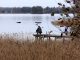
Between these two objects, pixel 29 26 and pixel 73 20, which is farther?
pixel 29 26

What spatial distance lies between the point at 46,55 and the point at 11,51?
832mm

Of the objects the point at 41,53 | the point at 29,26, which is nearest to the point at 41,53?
the point at 41,53

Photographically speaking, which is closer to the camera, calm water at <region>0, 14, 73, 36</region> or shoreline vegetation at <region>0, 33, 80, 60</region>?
shoreline vegetation at <region>0, 33, 80, 60</region>

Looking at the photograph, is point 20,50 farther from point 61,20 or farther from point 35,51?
point 61,20

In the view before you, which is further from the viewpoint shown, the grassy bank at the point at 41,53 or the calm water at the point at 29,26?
the calm water at the point at 29,26

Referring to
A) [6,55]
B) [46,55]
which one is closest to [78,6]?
[46,55]

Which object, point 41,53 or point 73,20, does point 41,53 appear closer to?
point 41,53

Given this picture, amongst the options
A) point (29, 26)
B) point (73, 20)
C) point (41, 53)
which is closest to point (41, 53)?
point (41, 53)

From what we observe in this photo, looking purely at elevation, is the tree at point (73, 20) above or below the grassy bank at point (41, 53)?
above

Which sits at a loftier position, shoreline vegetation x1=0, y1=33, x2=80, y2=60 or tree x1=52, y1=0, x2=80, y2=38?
tree x1=52, y1=0, x2=80, y2=38

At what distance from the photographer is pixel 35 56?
Answer: 6039mm

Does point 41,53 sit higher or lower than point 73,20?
lower

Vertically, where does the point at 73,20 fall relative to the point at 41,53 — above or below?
above

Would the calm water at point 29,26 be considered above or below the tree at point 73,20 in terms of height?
below
